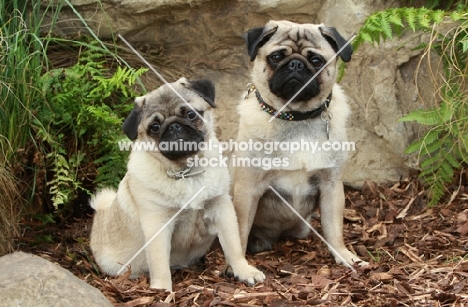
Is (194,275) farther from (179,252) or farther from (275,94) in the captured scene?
(275,94)

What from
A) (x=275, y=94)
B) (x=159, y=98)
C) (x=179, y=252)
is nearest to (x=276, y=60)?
(x=275, y=94)

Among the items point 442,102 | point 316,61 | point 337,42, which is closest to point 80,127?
point 316,61

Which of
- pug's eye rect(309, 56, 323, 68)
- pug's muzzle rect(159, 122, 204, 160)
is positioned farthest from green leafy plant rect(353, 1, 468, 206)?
pug's muzzle rect(159, 122, 204, 160)

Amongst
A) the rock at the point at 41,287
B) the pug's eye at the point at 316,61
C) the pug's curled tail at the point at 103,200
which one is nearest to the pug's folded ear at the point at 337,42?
the pug's eye at the point at 316,61

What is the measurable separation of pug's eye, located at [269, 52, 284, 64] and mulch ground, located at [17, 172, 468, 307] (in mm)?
1471

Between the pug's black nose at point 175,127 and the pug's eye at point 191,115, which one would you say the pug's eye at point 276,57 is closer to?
the pug's eye at point 191,115

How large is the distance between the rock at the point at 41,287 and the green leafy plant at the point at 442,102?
126 inches

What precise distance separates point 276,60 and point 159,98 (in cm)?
93

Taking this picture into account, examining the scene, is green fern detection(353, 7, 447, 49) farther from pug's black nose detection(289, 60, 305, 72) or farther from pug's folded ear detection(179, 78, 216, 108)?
pug's folded ear detection(179, 78, 216, 108)

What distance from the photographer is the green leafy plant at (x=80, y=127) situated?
5.71 metres

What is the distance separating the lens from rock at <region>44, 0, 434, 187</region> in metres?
6.55

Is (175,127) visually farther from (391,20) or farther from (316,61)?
(391,20)

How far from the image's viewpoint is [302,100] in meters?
5.14

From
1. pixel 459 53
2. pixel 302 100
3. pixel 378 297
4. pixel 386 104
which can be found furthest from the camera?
pixel 386 104
